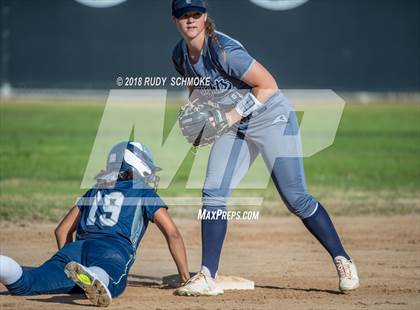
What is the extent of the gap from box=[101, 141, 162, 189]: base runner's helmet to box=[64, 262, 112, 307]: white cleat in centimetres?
107

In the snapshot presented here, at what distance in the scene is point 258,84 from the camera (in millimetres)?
5949

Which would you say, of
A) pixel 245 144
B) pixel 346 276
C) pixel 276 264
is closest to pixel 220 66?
pixel 245 144

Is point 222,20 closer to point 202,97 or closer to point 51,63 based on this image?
point 51,63

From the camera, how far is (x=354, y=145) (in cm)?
2009

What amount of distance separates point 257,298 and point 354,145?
1460 centimetres

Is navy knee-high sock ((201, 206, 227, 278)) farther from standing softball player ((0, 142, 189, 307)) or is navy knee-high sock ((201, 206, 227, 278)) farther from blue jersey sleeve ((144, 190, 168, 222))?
blue jersey sleeve ((144, 190, 168, 222))

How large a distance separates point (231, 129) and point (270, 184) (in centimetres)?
772

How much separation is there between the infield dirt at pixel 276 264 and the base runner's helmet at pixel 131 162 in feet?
2.84

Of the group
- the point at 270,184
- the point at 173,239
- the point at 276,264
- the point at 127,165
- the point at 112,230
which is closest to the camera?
the point at 173,239

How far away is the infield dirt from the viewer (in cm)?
568

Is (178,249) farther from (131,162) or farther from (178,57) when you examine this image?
(178,57)

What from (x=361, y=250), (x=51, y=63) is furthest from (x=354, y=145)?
(x=51, y=63)

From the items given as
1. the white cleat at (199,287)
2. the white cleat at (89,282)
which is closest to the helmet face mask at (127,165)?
the white cleat at (199,287)

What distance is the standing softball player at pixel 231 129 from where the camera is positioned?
5910 mm
